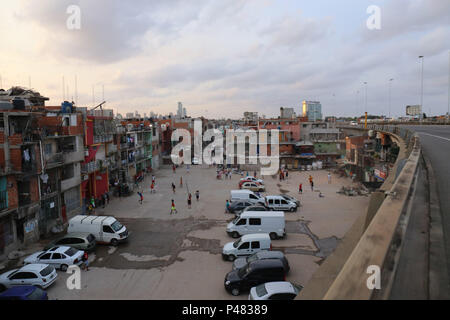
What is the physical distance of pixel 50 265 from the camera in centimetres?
1277

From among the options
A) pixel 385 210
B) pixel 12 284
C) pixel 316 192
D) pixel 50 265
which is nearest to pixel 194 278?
pixel 50 265

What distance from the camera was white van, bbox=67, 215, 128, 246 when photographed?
16.1 meters

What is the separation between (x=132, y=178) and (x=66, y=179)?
14.6m

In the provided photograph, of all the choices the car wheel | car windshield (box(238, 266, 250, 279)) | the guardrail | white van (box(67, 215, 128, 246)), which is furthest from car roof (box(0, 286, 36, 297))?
the guardrail

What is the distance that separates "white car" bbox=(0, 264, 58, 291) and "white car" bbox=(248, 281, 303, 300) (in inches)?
319

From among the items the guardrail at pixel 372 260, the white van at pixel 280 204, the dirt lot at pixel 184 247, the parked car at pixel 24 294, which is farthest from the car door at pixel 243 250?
the guardrail at pixel 372 260

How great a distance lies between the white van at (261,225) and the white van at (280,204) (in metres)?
5.34

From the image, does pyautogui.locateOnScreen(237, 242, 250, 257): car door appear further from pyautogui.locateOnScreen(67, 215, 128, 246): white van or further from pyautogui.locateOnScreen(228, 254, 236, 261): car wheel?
pyautogui.locateOnScreen(67, 215, 128, 246): white van

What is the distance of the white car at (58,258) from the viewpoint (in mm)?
13367

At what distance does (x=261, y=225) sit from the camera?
54.1ft

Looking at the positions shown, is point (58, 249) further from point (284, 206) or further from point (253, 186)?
point (253, 186)

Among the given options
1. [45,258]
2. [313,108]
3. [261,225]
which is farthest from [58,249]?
[313,108]

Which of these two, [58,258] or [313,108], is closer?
[58,258]

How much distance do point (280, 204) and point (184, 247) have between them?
29.3 feet
